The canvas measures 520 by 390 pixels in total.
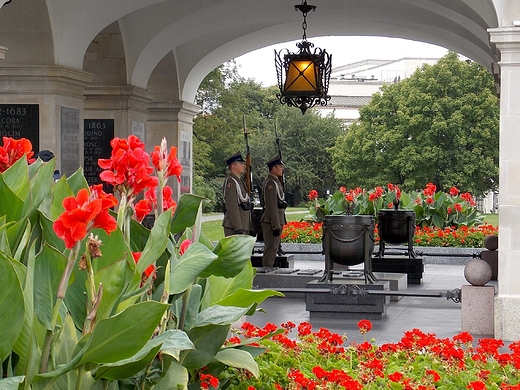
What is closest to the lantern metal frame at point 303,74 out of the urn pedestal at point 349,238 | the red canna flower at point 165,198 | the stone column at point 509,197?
the urn pedestal at point 349,238

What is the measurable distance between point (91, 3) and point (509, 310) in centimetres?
766

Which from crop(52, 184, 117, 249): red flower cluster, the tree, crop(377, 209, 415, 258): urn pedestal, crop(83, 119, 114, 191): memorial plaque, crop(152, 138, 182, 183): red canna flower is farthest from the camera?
the tree

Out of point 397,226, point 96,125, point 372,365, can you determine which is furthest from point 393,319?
point 96,125

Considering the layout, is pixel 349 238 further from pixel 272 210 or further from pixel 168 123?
pixel 168 123

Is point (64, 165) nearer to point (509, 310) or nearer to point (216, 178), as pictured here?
point (509, 310)

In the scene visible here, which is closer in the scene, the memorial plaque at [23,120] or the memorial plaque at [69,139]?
the memorial plaque at [23,120]

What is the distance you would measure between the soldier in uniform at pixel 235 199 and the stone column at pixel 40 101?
2577mm

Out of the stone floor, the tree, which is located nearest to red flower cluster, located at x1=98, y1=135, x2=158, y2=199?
the stone floor

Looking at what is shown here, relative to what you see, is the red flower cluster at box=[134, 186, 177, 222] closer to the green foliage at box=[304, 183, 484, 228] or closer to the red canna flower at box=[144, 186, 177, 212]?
the red canna flower at box=[144, 186, 177, 212]

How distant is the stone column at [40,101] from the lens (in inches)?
497

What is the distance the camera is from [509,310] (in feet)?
25.7

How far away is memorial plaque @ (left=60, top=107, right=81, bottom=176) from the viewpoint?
13.1 meters

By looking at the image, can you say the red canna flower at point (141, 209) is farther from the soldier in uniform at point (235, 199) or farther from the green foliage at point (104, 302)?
the soldier in uniform at point (235, 199)

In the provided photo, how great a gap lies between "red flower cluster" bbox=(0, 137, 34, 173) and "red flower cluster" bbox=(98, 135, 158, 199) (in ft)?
2.31
